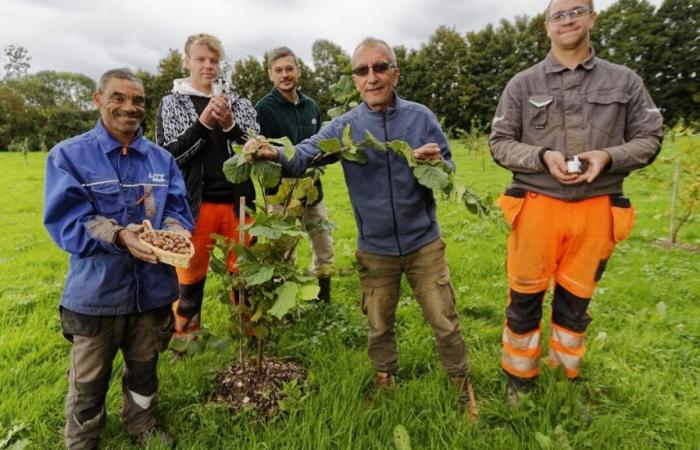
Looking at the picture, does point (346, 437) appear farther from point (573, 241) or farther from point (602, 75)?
point (602, 75)

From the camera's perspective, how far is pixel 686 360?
3131mm

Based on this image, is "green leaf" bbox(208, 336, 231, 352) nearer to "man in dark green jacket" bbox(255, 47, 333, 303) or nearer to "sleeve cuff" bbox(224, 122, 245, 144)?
"man in dark green jacket" bbox(255, 47, 333, 303)

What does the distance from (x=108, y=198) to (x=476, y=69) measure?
4197 centimetres

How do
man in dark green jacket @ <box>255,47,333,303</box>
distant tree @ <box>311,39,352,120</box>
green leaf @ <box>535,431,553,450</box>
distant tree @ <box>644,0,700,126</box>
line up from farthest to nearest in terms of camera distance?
1. distant tree @ <box>311,39,352,120</box>
2. distant tree @ <box>644,0,700,126</box>
3. man in dark green jacket @ <box>255,47,333,303</box>
4. green leaf @ <box>535,431,553,450</box>

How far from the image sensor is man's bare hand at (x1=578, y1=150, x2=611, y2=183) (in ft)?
6.98

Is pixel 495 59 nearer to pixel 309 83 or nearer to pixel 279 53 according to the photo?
pixel 309 83

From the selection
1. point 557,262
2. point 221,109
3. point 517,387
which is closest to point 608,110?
point 557,262

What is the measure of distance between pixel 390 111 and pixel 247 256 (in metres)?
1.19

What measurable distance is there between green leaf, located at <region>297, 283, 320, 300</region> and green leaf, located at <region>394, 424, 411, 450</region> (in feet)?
3.08

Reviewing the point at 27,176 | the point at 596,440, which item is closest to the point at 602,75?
the point at 596,440

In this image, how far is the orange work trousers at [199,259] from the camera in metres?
3.05

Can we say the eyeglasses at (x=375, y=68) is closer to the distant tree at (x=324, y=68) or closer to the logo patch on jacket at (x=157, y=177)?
the logo patch on jacket at (x=157, y=177)

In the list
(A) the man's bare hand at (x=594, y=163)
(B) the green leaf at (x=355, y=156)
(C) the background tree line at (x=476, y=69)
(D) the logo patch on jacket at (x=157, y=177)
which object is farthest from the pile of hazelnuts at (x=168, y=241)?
(C) the background tree line at (x=476, y=69)

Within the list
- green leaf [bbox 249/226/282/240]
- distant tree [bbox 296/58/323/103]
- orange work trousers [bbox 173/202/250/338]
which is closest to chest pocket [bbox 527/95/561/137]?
green leaf [bbox 249/226/282/240]
